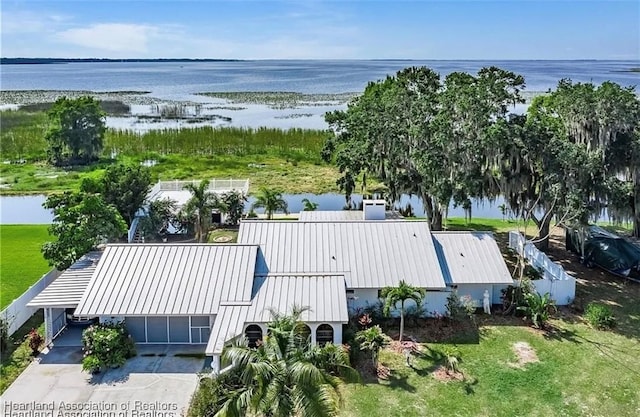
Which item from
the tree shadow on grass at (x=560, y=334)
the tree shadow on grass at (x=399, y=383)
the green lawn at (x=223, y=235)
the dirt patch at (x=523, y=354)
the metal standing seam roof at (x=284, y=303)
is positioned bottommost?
the tree shadow on grass at (x=399, y=383)

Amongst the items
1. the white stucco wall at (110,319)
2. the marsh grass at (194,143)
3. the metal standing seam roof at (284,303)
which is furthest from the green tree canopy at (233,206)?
the marsh grass at (194,143)

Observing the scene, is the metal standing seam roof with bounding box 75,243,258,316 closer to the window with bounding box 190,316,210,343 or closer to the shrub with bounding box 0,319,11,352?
the window with bounding box 190,316,210,343

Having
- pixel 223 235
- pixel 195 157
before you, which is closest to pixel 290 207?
pixel 223 235

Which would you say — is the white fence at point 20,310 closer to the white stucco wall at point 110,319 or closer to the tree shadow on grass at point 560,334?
the white stucco wall at point 110,319

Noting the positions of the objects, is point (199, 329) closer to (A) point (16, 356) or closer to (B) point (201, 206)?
(A) point (16, 356)

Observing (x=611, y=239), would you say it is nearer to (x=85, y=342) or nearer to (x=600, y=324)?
(x=600, y=324)

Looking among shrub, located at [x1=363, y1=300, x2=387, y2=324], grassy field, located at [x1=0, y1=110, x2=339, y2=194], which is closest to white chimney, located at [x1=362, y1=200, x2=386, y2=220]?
shrub, located at [x1=363, y1=300, x2=387, y2=324]
